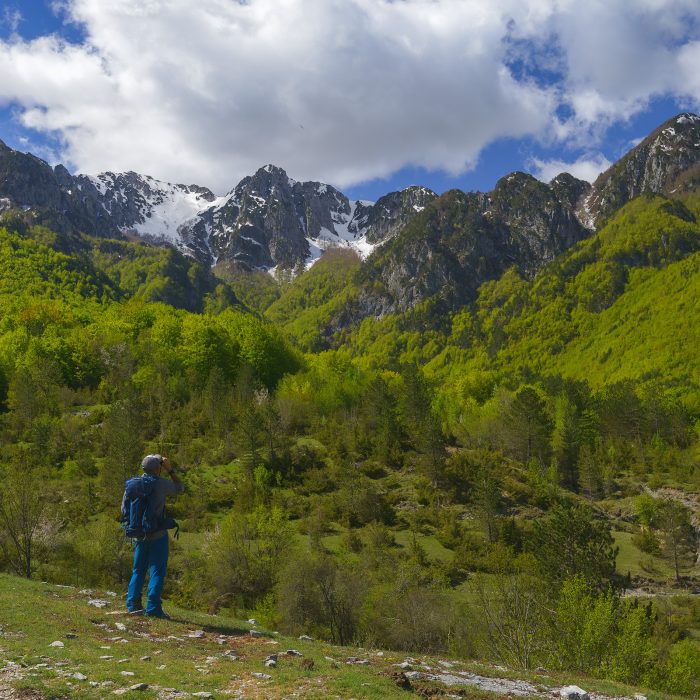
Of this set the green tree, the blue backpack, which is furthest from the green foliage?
the blue backpack

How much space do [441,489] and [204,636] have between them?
192 feet

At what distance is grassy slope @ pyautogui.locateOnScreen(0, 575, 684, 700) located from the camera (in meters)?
7.33

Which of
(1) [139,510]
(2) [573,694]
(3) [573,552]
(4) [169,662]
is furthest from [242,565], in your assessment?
(2) [573,694]

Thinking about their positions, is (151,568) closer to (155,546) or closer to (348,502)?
(155,546)

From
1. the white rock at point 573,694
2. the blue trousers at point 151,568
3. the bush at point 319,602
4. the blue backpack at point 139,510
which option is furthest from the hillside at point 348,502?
the blue backpack at point 139,510

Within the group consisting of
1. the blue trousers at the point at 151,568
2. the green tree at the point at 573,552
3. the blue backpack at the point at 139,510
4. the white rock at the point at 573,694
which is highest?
the blue backpack at the point at 139,510

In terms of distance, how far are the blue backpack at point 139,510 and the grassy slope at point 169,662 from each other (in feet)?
6.01

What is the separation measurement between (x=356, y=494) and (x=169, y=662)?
51975 mm

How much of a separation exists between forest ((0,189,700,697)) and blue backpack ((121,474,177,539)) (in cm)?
1609

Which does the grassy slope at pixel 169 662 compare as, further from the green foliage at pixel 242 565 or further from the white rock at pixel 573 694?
the green foliage at pixel 242 565

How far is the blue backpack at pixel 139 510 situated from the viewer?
11.6m

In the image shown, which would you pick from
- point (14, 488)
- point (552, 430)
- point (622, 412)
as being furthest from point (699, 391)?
point (14, 488)

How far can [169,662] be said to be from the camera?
8453mm

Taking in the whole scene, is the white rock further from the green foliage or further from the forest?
the green foliage
